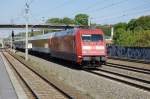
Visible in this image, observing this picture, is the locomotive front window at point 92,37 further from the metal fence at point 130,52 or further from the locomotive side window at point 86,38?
the metal fence at point 130,52

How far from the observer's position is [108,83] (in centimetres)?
2077

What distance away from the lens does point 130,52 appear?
45.7 metres

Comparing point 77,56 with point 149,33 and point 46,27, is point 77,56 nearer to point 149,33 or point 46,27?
point 149,33

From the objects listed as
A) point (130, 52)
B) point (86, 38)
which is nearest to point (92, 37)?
point (86, 38)

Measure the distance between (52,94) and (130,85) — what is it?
4.68 meters

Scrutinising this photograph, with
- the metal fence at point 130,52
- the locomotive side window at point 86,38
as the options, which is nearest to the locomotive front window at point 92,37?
the locomotive side window at point 86,38

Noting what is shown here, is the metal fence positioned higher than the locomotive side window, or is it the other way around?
the locomotive side window

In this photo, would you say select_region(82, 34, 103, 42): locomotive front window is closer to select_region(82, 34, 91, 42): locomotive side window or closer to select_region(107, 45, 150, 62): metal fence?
select_region(82, 34, 91, 42): locomotive side window

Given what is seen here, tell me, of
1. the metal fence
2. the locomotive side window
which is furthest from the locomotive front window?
the metal fence

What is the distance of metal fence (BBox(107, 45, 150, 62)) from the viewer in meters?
40.8

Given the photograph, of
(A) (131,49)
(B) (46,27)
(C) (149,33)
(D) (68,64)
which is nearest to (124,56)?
(A) (131,49)

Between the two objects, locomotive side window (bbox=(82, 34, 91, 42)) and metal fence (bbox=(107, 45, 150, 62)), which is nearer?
locomotive side window (bbox=(82, 34, 91, 42))

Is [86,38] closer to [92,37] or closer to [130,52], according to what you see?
[92,37]

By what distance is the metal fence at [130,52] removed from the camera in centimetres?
4081
